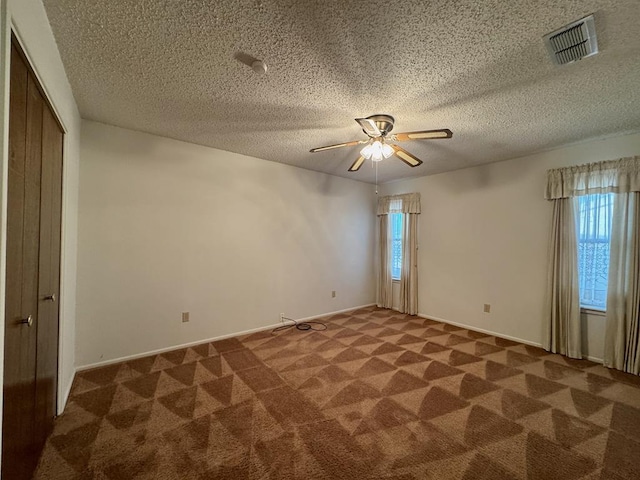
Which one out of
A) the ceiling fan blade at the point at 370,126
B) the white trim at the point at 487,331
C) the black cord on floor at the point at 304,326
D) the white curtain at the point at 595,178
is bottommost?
the black cord on floor at the point at 304,326

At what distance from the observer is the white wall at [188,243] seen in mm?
2654

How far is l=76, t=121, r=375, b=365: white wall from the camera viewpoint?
2.65 metres

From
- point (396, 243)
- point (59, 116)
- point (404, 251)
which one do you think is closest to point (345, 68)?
point (59, 116)

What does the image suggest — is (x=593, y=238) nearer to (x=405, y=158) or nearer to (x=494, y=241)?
(x=494, y=241)

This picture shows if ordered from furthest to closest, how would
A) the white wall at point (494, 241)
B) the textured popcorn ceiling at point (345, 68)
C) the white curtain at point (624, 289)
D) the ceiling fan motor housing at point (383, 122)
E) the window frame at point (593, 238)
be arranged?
1. the white wall at point (494, 241)
2. the window frame at point (593, 238)
3. the white curtain at point (624, 289)
4. the ceiling fan motor housing at point (383, 122)
5. the textured popcorn ceiling at point (345, 68)

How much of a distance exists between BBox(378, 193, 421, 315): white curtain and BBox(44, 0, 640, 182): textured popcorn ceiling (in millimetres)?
1907

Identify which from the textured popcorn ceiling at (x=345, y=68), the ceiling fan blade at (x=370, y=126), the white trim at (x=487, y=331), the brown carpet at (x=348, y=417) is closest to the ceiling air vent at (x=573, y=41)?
the textured popcorn ceiling at (x=345, y=68)

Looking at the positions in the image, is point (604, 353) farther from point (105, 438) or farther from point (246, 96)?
point (105, 438)

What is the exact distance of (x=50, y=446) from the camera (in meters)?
1.65

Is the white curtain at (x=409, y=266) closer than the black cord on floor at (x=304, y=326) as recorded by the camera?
No

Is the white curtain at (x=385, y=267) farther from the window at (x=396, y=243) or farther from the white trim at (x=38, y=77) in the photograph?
the white trim at (x=38, y=77)

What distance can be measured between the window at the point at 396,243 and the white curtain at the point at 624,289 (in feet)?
8.80

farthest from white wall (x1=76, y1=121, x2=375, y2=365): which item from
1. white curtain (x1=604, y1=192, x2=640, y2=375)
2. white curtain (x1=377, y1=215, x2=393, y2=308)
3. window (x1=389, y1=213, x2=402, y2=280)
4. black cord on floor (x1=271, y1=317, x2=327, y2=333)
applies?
white curtain (x1=604, y1=192, x2=640, y2=375)

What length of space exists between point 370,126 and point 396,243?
324 centimetres
